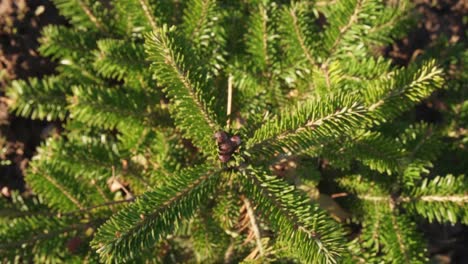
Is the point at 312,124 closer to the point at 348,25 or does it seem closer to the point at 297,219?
the point at 297,219

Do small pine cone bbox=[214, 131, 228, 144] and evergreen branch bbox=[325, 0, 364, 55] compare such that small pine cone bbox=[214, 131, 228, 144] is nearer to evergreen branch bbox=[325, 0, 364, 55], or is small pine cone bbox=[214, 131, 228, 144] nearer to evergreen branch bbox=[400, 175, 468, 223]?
evergreen branch bbox=[325, 0, 364, 55]

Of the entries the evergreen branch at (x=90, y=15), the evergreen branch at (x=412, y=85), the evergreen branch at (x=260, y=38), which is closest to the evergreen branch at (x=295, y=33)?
the evergreen branch at (x=260, y=38)

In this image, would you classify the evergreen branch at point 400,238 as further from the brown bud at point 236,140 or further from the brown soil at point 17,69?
the brown soil at point 17,69

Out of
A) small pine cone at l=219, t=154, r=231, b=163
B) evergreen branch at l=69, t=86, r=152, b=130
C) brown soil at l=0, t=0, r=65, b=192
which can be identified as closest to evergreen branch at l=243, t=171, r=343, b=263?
small pine cone at l=219, t=154, r=231, b=163

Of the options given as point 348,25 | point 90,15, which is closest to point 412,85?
point 348,25

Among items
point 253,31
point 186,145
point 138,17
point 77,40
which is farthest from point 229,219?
point 77,40
